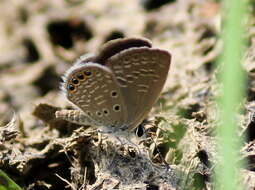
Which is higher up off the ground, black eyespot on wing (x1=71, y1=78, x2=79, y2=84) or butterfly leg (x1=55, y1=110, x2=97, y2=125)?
black eyespot on wing (x1=71, y1=78, x2=79, y2=84)

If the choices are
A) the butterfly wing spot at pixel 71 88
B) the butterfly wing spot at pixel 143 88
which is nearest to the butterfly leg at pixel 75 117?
the butterfly wing spot at pixel 71 88

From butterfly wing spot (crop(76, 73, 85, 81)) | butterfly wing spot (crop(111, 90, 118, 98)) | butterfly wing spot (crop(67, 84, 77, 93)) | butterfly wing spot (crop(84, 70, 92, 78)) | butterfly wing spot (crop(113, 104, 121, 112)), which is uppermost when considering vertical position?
butterfly wing spot (crop(84, 70, 92, 78))

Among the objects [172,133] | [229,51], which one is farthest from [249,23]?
[229,51]

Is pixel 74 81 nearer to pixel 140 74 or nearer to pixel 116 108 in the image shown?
pixel 116 108

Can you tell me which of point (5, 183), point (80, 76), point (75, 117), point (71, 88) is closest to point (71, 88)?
point (71, 88)

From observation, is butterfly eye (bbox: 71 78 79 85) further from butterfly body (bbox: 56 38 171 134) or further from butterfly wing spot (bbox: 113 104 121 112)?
butterfly wing spot (bbox: 113 104 121 112)

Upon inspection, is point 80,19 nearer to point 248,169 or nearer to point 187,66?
point 187,66

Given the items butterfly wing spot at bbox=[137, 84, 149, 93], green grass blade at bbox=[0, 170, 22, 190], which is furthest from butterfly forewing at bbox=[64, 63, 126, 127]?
green grass blade at bbox=[0, 170, 22, 190]

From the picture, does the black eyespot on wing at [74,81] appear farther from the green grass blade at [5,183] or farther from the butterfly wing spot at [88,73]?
the green grass blade at [5,183]
